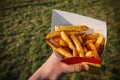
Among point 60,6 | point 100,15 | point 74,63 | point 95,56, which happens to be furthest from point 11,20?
point 95,56

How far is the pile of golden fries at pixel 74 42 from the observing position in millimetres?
1940

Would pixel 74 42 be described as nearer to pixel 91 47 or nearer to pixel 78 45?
pixel 78 45

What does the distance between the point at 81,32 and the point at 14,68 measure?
1.05 m

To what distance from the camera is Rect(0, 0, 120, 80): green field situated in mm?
2582

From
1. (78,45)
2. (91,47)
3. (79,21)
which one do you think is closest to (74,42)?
(78,45)

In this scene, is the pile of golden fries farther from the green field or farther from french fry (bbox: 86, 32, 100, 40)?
the green field

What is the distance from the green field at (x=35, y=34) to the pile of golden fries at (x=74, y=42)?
1.91ft

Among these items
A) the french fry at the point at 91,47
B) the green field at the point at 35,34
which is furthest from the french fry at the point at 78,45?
the green field at the point at 35,34

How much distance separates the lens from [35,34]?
10.5 ft

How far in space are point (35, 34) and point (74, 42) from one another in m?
1.30

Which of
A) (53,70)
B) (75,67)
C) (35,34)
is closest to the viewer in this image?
(75,67)

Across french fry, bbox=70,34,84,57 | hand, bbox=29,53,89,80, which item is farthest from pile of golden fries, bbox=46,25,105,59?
hand, bbox=29,53,89,80

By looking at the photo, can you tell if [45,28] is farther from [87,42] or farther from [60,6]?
[87,42]

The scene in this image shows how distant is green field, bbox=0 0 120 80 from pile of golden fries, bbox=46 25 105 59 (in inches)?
22.9
